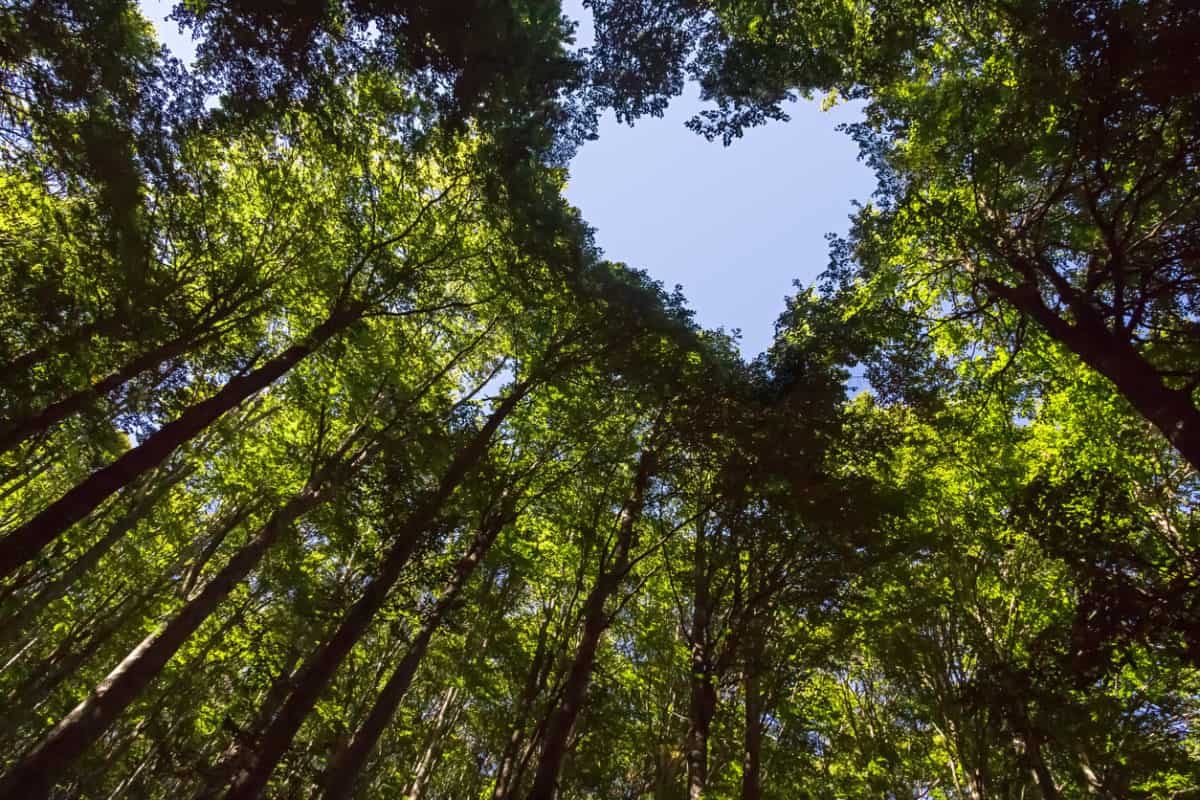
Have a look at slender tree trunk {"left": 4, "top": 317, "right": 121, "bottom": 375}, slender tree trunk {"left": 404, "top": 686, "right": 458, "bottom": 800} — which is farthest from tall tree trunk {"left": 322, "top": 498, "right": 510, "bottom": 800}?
slender tree trunk {"left": 4, "top": 317, "right": 121, "bottom": 375}

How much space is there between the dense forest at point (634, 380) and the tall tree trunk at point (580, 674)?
0.06 metres

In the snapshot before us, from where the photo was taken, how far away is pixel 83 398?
8070mm

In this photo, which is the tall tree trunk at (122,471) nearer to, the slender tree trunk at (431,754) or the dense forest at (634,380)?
the dense forest at (634,380)

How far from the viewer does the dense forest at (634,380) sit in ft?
22.6

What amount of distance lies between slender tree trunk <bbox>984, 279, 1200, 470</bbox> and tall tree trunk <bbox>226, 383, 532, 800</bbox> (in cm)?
903

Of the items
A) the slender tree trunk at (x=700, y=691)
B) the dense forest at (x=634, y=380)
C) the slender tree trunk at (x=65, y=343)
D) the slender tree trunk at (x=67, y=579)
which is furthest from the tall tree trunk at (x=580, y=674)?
the slender tree trunk at (x=67, y=579)

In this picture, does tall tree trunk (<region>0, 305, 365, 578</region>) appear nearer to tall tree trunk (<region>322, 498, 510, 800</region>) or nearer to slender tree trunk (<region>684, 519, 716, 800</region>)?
tall tree trunk (<region>322, 498, 510, 800</region>)

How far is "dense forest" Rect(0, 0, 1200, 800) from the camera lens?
6887mm

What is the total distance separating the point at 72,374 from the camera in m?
9.52

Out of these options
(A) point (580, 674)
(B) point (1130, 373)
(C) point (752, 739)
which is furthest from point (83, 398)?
(B) point (1130, 373)

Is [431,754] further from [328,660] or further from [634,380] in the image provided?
[634,380]

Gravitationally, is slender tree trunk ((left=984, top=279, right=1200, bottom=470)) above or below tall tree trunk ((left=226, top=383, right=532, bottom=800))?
above

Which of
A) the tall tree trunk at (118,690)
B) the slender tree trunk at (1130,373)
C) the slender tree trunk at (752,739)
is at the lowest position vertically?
the tall tree trunk at (118,690)

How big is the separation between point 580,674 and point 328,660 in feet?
11.7
